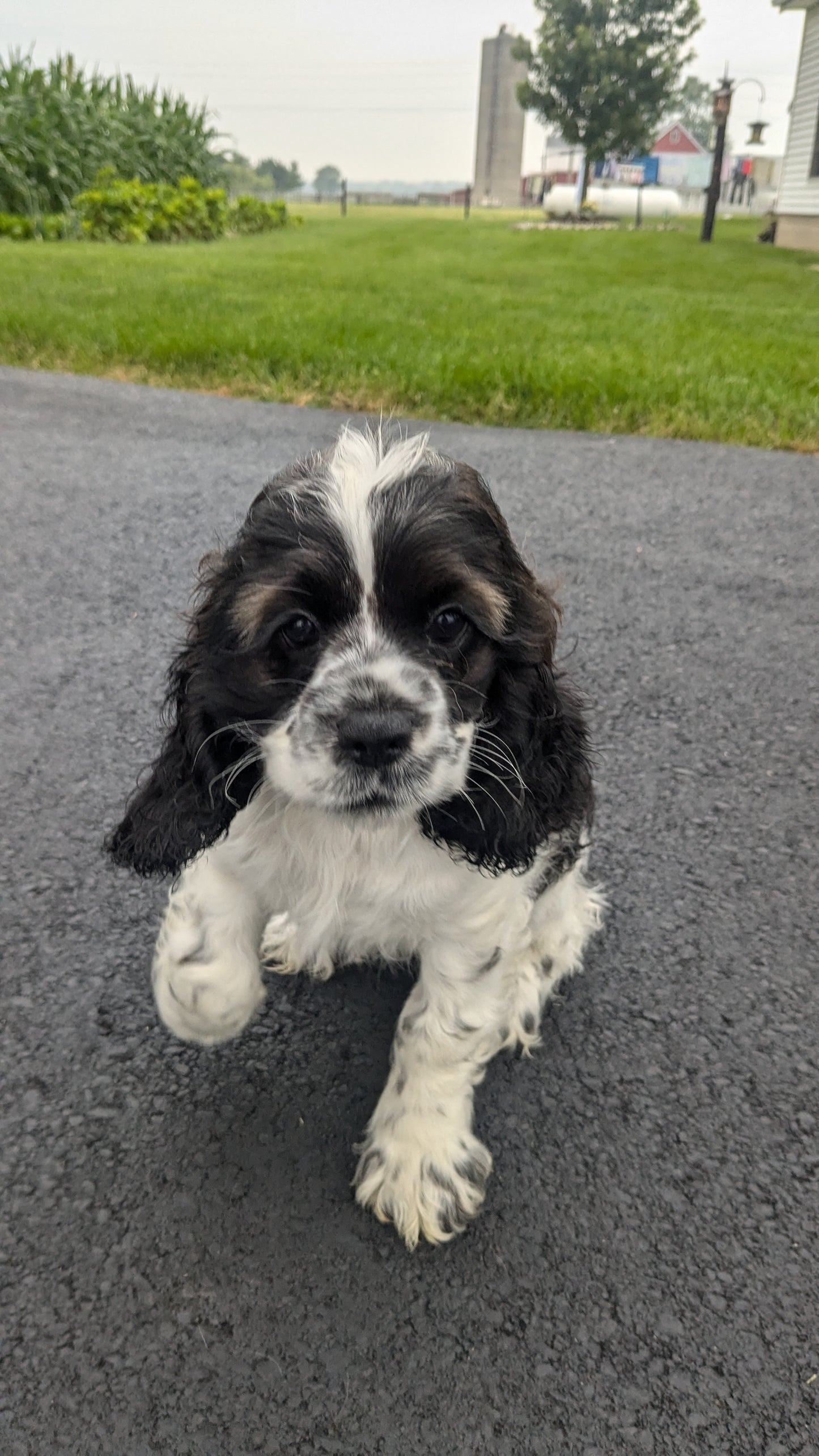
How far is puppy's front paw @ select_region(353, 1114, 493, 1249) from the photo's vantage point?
6.33 feet

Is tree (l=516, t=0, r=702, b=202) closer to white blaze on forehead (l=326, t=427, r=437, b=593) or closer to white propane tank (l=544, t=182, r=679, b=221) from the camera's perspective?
white propane tank (l=544, t=182, r=679, b=221)

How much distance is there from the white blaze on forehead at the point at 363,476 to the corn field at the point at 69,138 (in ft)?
66.0

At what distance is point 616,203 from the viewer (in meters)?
43.9

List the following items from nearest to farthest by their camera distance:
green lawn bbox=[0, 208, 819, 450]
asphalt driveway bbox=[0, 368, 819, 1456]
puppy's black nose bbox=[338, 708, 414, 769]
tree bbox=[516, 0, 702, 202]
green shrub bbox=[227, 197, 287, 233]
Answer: asphalt driveway bbox=[0, 368, 819, 1456]
puppy's black nose bbox=[338, 708, 414, 769]
green lawn bbox=[0, 208, 819, 450]
green shrub bbox=[227, 197, 287, 233]
tree bbox=[516, 0, 702, 202]

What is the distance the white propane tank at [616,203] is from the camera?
43156 millimetres

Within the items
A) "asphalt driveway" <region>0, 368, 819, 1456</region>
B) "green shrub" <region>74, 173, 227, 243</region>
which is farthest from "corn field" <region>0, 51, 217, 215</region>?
"asphalt driveway" <region>0, 368, 819, 1456</region>

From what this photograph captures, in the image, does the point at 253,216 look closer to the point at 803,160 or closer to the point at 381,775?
the point at 803,160

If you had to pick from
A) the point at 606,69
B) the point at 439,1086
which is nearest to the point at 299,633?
the point at 439,1086

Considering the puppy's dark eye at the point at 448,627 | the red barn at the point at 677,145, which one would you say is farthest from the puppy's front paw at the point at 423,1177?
the red barn at the point at 677,145

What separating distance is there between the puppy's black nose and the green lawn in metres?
6.11

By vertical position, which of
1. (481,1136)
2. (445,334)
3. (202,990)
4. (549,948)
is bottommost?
(481,1136)

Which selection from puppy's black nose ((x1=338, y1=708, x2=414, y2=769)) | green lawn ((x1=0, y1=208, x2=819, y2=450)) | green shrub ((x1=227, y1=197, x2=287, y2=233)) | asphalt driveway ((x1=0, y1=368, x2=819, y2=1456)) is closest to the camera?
asphalt driveway ((x1=0, y1=368, x2=819, y2=1456))

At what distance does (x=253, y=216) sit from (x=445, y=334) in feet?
62.4

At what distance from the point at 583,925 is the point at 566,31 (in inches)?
2549
